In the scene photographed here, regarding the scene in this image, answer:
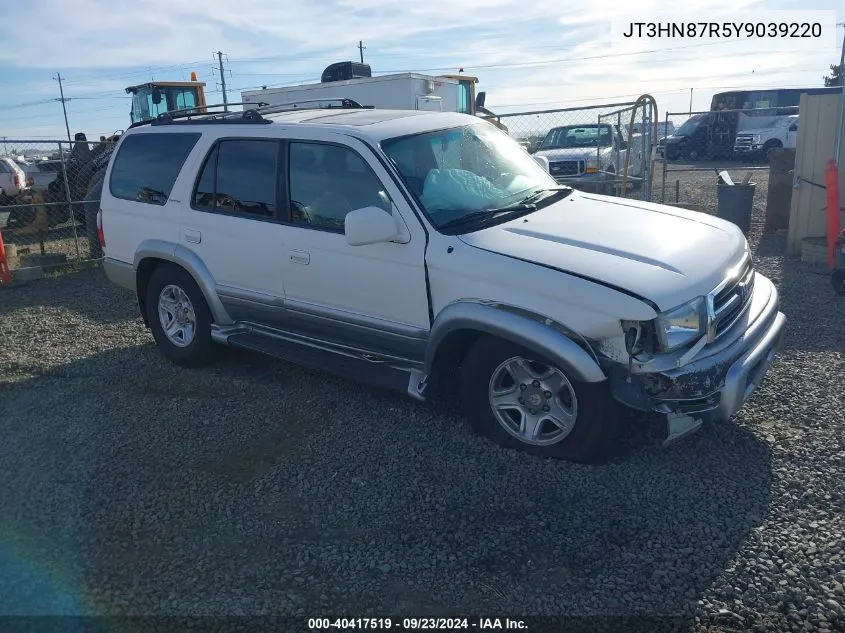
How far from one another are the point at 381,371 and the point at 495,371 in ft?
2.68

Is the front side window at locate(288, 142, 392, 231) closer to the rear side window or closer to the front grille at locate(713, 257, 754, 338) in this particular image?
the rear side window

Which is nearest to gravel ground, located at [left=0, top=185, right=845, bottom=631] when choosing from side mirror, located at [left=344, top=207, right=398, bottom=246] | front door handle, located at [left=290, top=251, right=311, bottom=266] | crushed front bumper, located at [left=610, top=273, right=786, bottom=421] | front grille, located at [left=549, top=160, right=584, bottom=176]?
crushed front bumper, located at [left=610, top=273, right=786, bottom=421]

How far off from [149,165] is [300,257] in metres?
2.03

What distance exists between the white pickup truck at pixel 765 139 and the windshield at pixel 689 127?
2942mm

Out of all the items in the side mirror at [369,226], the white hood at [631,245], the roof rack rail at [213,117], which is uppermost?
the roof rack rail at [213,117]

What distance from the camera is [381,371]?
441cm

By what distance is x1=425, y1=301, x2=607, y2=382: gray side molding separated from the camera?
351cm

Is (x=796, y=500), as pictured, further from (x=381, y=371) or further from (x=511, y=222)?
(x=381, y=371)

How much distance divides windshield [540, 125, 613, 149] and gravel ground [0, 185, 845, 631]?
11.8m

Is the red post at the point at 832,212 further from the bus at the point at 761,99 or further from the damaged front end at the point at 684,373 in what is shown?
the bus at the point at 761,99

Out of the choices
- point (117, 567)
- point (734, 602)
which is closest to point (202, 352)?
point (117, 567)

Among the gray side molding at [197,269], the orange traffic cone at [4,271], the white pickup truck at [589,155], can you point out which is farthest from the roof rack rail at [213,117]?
the white pickup truck at [589,155]

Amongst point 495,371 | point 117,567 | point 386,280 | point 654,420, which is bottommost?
point 117,567

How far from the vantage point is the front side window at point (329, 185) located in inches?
173
